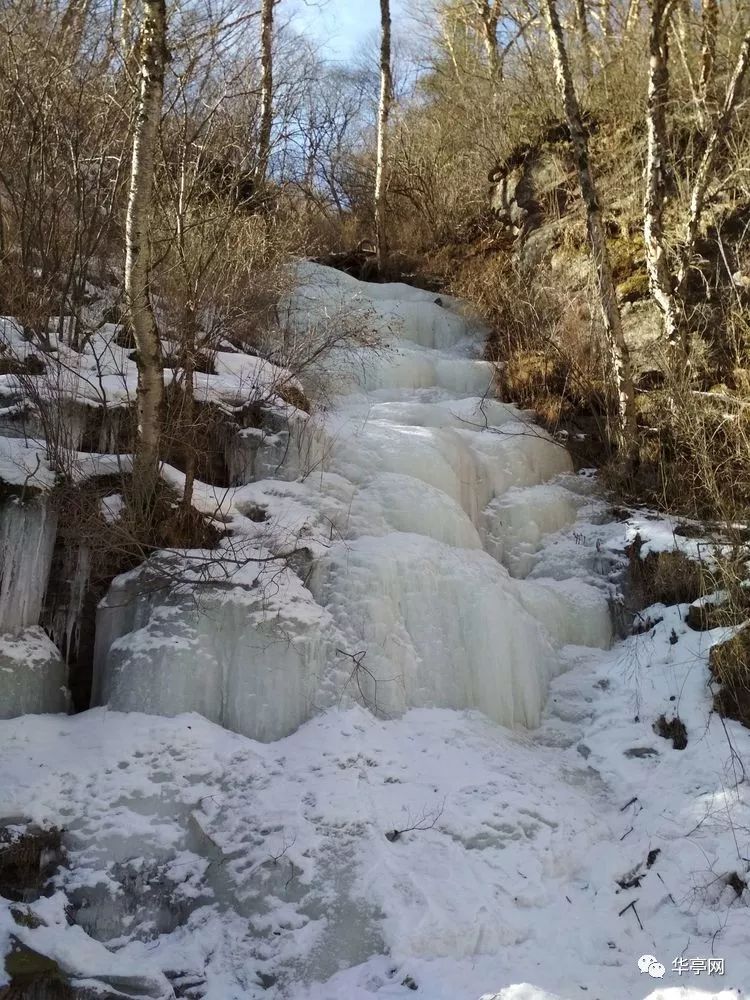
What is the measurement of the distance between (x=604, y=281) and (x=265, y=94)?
215 inches

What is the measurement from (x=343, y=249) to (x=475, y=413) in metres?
6.39

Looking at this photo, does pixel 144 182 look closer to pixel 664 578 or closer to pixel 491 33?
pixel 664 578

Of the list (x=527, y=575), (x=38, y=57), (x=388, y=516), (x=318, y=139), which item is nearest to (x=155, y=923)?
(x=388, y=516)

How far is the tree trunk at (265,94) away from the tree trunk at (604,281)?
10.0ft

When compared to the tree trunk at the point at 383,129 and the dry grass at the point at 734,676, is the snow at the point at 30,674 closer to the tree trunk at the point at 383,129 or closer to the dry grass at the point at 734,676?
the dry grass at the point at 734,676

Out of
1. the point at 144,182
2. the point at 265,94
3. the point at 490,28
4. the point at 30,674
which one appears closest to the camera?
the point at 30,674

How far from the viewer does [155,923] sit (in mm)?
3748

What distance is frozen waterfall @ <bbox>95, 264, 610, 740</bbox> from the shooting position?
4.83 m

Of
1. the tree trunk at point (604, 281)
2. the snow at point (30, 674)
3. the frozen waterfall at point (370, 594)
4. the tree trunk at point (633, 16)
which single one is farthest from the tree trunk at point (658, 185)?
the snow at point (30, 674)

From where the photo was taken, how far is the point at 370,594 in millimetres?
5363

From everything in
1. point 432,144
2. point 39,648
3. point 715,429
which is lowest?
point 39,648

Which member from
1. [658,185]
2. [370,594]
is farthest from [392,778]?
[658,185]

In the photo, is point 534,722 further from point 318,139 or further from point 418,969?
point 318,139

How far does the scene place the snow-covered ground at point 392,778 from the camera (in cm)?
362
